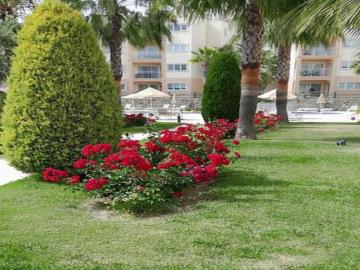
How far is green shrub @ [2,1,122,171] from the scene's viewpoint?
688 cm

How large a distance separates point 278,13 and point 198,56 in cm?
3312

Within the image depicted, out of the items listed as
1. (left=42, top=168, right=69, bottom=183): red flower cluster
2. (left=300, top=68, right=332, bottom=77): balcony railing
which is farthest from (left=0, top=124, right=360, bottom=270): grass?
(left=300, top=68, right=332, bottom=77): balcony railing

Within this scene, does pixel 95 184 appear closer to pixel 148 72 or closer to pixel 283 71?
pixel 283 71

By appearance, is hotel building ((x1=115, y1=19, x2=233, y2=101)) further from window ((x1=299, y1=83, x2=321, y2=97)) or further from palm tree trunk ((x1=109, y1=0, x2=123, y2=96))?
palm tree trunk ((x1=109, y1=0, x2=123, y2=96))

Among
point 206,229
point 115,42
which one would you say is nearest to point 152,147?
point 206,229

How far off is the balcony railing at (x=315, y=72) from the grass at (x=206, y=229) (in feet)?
160

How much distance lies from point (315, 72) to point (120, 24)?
39.1 m

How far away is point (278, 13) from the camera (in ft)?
37.2

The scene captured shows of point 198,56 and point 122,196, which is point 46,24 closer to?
point 122,196

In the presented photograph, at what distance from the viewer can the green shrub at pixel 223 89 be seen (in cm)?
1499

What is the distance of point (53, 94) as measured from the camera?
271 inches

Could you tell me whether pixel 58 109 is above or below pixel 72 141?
above

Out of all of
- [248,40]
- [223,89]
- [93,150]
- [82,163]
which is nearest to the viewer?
[82,163]

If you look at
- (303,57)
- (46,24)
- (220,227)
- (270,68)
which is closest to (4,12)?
(46,24)
